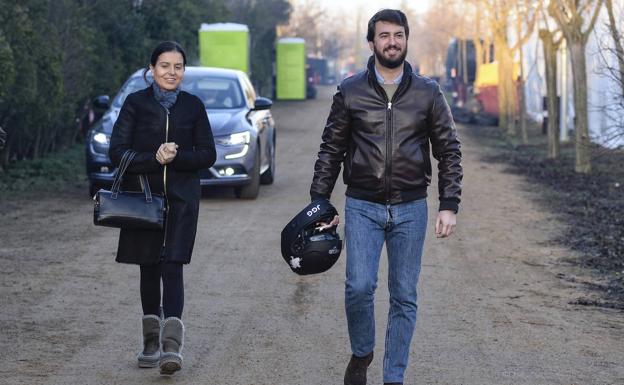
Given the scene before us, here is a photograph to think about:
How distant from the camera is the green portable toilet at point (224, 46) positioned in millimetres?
40844

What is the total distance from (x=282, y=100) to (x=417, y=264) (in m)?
53.4

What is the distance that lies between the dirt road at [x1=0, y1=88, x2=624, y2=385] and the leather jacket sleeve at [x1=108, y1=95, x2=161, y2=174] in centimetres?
110

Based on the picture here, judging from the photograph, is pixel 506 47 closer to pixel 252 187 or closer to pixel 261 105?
pixel 252 187

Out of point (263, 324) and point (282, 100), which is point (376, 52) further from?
point (282, 100)

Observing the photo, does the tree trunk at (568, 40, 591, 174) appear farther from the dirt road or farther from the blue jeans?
the blue jeans

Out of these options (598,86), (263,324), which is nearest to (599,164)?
(598,86)

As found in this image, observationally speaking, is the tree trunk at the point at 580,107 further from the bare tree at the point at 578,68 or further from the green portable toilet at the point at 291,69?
the green portable toilet at the point at 291,69

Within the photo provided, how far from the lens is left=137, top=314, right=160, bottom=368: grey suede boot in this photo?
6902 mm

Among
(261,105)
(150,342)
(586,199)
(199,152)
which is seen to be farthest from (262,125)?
(199,152)

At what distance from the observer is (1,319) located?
8.30 m

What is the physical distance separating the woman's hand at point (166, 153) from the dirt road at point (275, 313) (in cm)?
114

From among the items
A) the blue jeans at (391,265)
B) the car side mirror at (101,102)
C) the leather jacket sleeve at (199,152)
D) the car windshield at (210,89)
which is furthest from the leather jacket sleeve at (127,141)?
the car windshield at (210,89)

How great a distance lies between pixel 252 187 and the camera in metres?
16.0

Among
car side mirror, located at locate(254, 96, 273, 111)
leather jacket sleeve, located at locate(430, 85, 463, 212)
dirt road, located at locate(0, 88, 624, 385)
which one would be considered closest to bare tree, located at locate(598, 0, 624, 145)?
dirt road, located at locate(0, 88, 624, 385)
